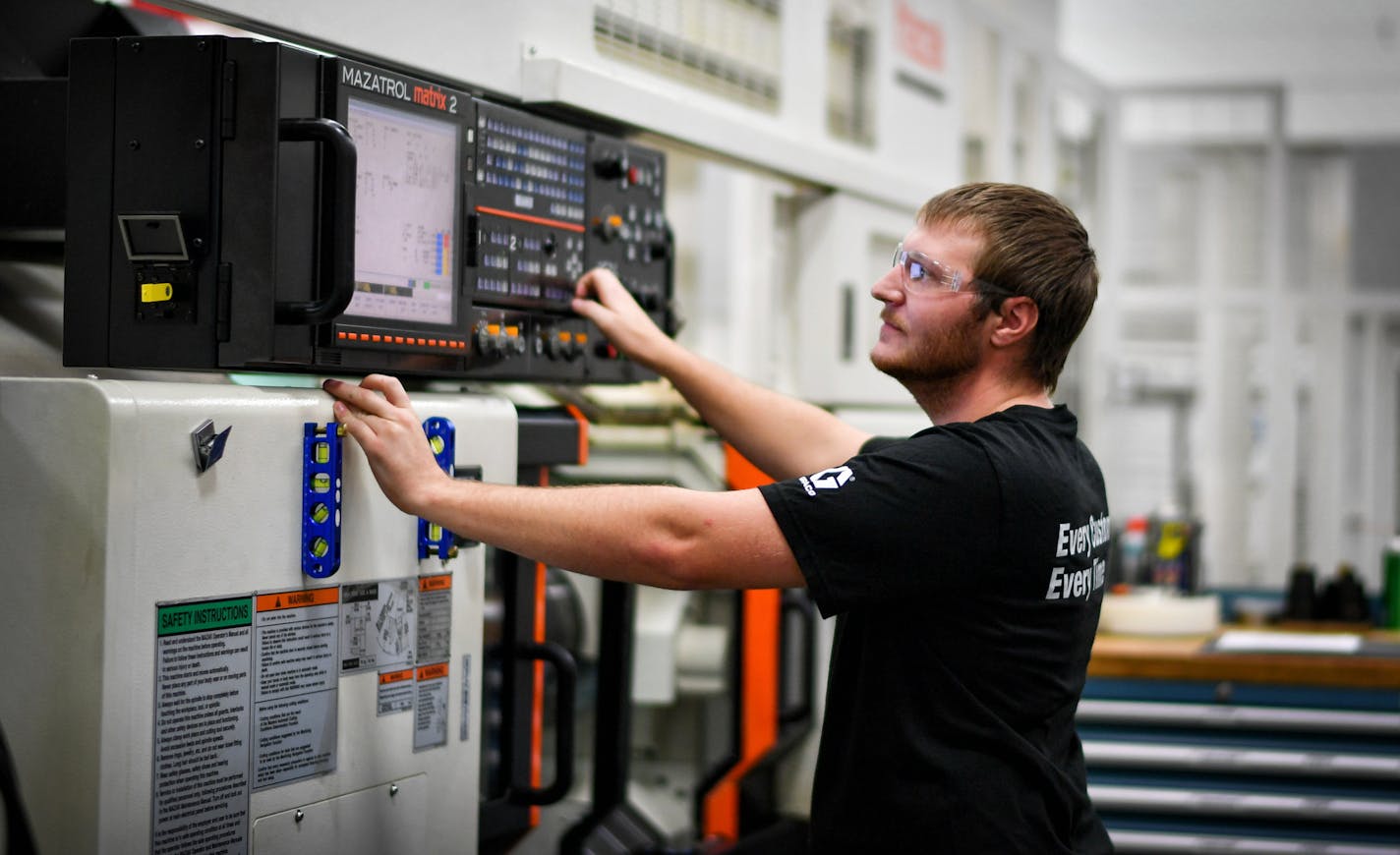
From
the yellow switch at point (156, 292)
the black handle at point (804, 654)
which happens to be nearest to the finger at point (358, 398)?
the yellow switch at point (156, 292)

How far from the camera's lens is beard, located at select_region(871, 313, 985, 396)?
1771 mm

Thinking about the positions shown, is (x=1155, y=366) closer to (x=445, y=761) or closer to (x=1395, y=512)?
(x=1395, y=512)

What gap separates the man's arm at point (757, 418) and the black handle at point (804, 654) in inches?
31.6

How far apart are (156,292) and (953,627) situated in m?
0.96

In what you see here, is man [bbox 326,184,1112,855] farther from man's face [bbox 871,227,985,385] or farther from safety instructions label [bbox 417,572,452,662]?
safety instructions label [bbox 417,572,452,662]

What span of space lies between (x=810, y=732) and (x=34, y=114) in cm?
205

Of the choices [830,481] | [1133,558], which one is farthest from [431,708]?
[1133,558]

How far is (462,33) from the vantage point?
1922 mm

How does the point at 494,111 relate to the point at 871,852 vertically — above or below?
above

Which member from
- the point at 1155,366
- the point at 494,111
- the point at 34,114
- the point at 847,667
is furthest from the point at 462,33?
the point at 1155,366

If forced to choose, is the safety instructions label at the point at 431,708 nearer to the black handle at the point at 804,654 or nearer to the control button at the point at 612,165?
the control button at the point at 612,165

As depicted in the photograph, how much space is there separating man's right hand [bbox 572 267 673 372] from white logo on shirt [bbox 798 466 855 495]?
0.58 metres

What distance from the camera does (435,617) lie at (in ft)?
5.73

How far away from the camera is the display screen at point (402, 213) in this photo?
63.5 inches
